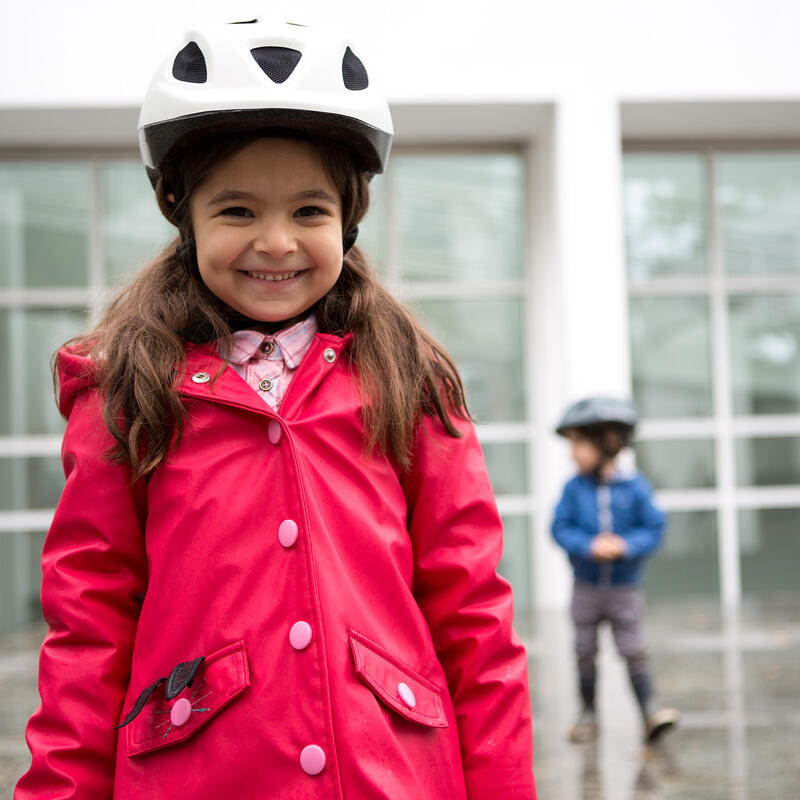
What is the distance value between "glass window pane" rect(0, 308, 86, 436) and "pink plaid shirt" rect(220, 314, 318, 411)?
7.99 meters

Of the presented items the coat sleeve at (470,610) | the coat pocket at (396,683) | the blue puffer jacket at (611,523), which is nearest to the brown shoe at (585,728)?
the blue puffer jacket at (611,523)

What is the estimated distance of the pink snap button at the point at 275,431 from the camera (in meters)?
1.71

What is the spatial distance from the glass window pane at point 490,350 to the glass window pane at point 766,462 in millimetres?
2115

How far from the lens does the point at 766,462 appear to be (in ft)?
32.0

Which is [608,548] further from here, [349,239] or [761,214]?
[761,214]

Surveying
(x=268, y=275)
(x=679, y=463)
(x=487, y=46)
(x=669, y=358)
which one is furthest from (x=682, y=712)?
(x=487, y=46)

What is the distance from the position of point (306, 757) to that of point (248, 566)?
31 centimetres

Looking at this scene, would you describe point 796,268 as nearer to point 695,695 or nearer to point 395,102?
point 395,102

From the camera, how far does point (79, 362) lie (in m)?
1.79

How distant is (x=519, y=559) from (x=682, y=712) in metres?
4.34

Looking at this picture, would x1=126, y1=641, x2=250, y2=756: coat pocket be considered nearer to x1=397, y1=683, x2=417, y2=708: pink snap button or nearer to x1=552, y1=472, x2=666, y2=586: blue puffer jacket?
x1=397, y1=683, x2=417, y2=708: pink snap button

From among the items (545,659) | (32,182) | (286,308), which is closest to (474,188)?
(32,182)

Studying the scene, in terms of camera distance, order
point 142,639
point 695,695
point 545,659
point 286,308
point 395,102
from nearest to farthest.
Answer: point 142,639
point 286,308
point 695,695
point 545,659
point 395,102

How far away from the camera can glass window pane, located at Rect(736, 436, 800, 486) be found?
32.0 feet
